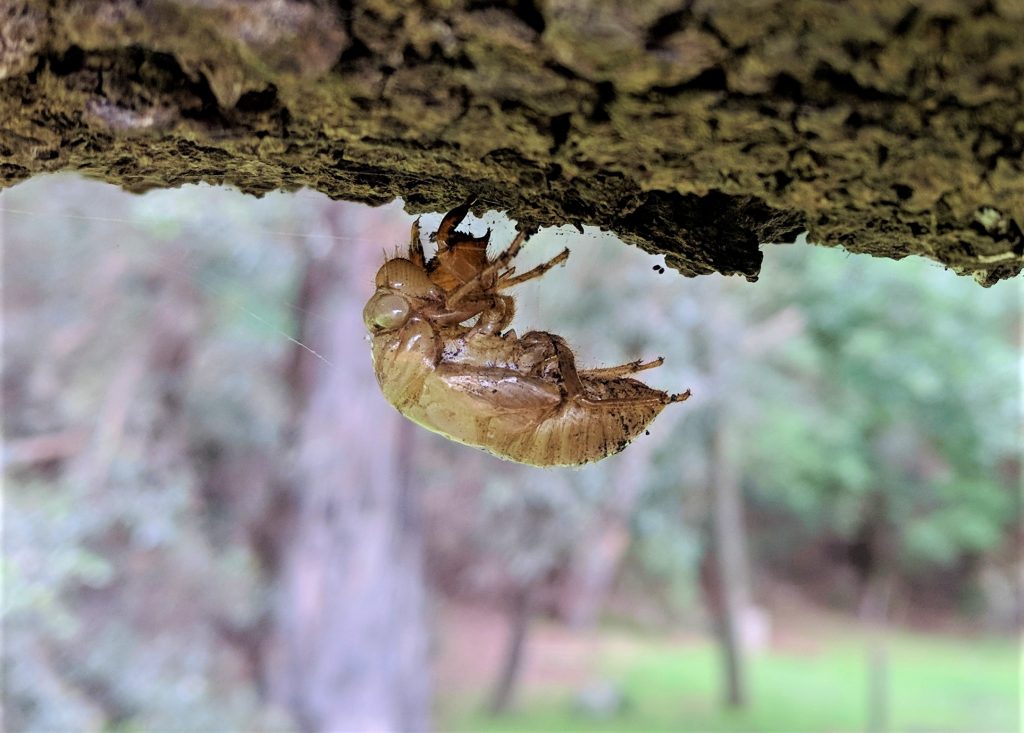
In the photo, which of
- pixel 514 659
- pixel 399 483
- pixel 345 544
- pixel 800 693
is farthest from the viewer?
pixel 800 693

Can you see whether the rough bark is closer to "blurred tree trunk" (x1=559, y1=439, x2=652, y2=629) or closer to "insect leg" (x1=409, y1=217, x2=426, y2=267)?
"insect leg" (x1=409, y1=217, x2=426, y2=267)

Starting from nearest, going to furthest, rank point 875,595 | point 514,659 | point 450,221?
point 450,221
point 514,659
point 875,595

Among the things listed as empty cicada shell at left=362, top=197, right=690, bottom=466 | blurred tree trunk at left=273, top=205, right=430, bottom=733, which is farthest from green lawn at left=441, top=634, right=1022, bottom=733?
empty cicada shell at left=362, top=197, right=690, bottom=466

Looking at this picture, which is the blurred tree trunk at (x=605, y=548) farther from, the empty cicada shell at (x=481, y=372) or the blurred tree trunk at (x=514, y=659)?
the empty cicada shell at (x=481, y=372)

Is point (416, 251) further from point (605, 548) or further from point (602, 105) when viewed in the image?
point (605, 548)

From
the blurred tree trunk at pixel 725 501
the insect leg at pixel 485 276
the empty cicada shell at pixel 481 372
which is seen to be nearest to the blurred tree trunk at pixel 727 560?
the blurred tree trunk at pixel 725 501

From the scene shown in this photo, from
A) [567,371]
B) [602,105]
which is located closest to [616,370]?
[567,371]
